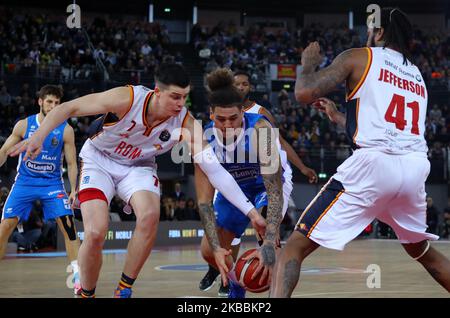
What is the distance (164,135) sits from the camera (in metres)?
6.45

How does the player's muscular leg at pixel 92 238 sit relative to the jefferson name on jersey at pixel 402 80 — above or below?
below

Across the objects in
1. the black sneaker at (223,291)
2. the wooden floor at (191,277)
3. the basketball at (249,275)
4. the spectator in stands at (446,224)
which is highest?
the basketball at (249,275)

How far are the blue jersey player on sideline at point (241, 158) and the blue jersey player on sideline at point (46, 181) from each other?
210 cm

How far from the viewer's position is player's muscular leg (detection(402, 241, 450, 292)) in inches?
221

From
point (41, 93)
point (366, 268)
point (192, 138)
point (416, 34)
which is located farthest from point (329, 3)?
point (192, 138)

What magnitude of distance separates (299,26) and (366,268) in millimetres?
28806

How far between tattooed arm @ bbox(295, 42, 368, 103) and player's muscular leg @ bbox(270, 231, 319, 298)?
0.92 meters

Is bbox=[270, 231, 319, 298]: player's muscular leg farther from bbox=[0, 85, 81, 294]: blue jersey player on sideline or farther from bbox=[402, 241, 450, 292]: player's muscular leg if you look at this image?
bbox=[0, 85, 81, 294]: blue jersey player on sideline

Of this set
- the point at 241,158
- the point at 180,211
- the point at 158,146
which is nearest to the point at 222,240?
the point at 241,158

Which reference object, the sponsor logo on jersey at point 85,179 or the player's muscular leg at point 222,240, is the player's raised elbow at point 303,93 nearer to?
the sponsor logo on jersey at point 85,179

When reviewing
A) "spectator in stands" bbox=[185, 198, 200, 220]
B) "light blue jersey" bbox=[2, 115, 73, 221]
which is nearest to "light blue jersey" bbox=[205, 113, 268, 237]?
"light blue jersey" bbox=[2, 115, 73, 221]

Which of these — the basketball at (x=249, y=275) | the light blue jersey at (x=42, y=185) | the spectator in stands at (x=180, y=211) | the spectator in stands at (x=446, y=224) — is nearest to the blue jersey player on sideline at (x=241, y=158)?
the basketball at (x=249, y=275)

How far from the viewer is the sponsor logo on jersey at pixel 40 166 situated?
9109 mm
